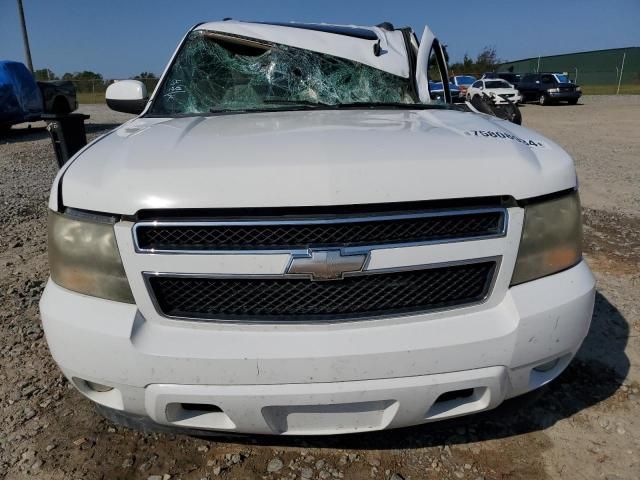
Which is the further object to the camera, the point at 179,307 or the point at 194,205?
the point at 179,307

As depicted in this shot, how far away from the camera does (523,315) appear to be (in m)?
1.60

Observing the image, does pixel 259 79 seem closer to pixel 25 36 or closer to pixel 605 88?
pixel 25 36

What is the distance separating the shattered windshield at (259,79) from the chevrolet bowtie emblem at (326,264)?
1.41 m

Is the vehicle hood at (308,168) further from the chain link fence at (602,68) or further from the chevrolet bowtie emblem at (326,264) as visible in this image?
the chain link fence at (602,68)

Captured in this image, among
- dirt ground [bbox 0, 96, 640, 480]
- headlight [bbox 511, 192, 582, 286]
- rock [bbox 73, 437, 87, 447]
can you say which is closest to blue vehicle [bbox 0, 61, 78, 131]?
dirt ground [bbox 0, 96, 640, 480]

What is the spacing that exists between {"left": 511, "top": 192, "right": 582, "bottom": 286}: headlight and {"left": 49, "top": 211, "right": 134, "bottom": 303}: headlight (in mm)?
1309

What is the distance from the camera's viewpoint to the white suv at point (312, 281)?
4.93 feet

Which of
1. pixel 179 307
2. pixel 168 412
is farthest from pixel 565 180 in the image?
pixel 168 412

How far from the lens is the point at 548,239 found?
66.7 inches

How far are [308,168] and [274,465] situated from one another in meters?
1.20

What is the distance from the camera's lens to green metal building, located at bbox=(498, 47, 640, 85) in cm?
4028

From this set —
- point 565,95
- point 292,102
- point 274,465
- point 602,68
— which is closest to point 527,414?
point 274,465

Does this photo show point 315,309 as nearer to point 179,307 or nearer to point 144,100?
point 179,307

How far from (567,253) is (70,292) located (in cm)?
174
